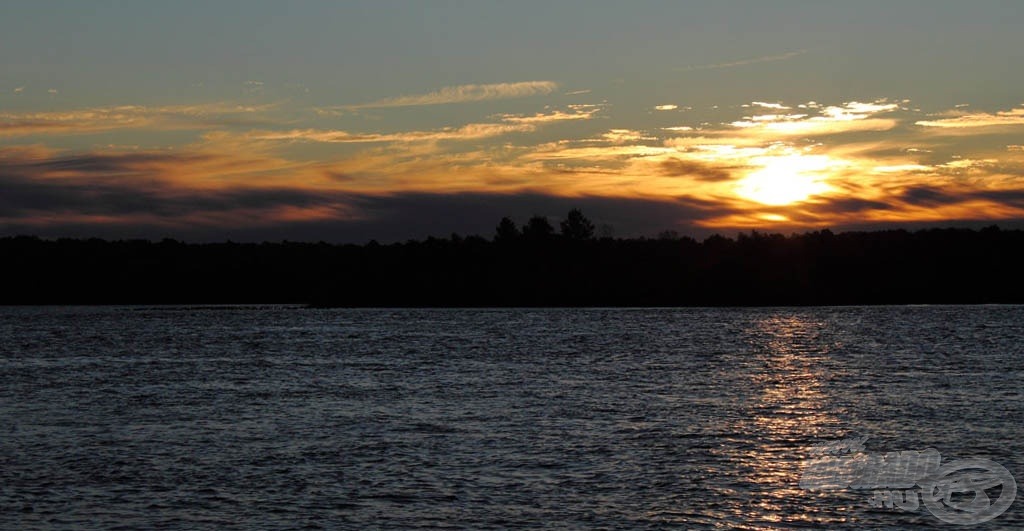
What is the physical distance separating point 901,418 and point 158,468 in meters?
27.7

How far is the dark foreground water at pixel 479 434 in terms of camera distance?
27.2 m

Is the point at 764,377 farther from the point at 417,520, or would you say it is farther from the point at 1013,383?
the point at 417,520

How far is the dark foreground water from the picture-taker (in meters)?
27.2

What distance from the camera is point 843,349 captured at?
97.2 m

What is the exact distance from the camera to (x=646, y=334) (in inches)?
4953

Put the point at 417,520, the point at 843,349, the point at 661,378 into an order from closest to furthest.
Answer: the point at 417,520 → the point at 661,378 → the point at 843,349

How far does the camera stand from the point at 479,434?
3981cm

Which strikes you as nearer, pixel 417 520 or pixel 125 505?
pixel 417 520

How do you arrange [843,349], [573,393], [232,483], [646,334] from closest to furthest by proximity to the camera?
[232,483] < [573,393] < [843,349] < [646,334]

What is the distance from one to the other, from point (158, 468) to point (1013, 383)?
44.8 metres

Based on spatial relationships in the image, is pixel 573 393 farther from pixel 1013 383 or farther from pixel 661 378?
pixel 1013 383

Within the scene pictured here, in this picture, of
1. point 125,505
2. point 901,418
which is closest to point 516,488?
point 125,505

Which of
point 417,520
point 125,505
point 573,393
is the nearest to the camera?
point 417,520

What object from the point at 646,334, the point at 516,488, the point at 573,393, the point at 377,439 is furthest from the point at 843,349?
the point at 516,488
